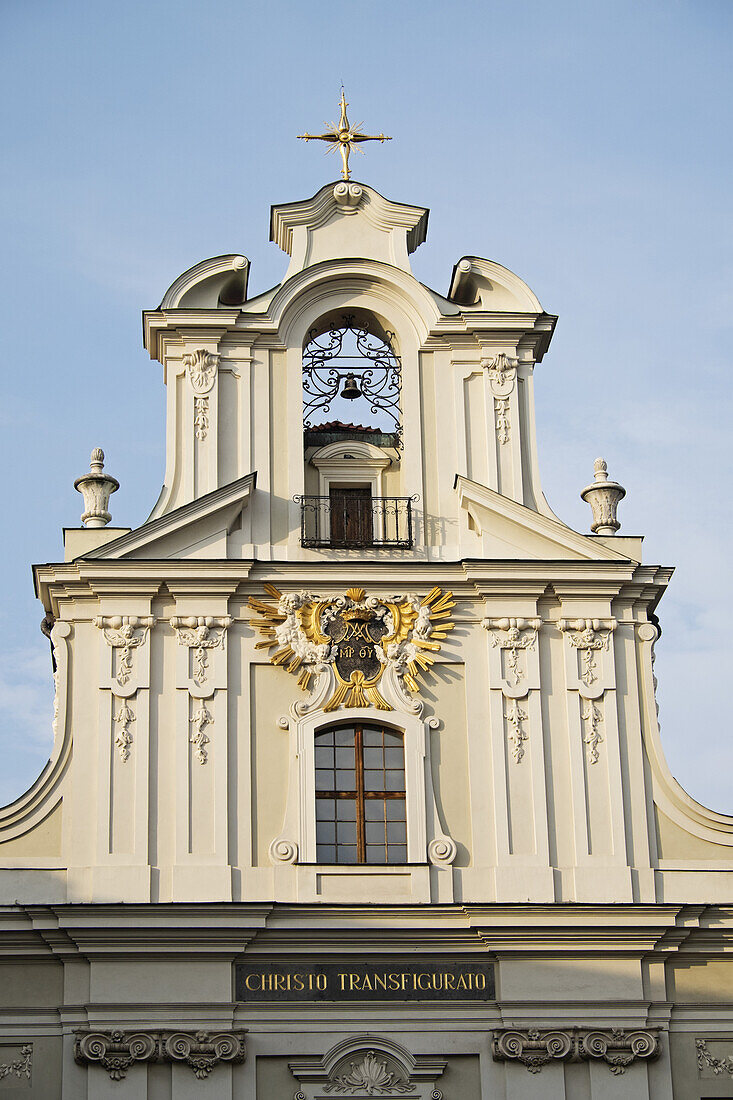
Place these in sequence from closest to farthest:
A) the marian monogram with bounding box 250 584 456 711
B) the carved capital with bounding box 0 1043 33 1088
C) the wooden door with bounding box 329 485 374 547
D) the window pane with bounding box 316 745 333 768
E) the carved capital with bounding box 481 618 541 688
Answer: the carved capital with bounding box 0 1043 33 1088, the window pane with bounding box 316 745 333 768, the marian monogram with bounding box 250 584 456 711, the carved capital with bounding box 481 618 541 688, the wooden door with bounding box 329 485 374 547

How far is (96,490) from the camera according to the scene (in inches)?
785

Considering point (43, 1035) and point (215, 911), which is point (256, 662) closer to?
point (215, 911)

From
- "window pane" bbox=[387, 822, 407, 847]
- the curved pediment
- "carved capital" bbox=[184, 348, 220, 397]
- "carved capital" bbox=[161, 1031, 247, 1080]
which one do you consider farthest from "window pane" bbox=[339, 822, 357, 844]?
the curved pediment

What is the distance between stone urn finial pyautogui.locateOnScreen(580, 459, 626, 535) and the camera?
20.3 meters

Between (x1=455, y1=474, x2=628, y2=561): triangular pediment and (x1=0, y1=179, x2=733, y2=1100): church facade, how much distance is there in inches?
1.2

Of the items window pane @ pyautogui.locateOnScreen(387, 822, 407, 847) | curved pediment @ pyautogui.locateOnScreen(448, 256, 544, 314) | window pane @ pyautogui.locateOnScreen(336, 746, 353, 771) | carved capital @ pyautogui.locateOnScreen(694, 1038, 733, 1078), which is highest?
curved pediment @ pyautogui.locateOnScreen(448, 256, 544, 314)

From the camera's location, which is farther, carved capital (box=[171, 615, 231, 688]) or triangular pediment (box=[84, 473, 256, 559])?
triangular pediment (box=[84, 473, 256, 559])

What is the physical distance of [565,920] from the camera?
18.0 m

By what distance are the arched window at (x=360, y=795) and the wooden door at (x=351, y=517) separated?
2.04m

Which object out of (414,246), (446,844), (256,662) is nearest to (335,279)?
(414,246)

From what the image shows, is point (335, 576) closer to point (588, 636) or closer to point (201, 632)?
point (201, 632)

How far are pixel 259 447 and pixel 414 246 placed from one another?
10.1 ft

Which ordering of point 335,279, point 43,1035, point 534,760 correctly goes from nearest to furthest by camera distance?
point 43,1035, point 534,760, point 335,279

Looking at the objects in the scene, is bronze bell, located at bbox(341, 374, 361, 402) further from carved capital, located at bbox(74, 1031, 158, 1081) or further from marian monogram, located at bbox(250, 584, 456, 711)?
carved capital, located at bbox(74, 1031, 158, 1081)
